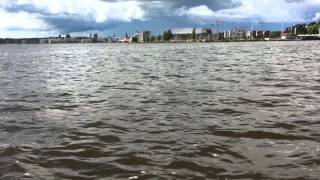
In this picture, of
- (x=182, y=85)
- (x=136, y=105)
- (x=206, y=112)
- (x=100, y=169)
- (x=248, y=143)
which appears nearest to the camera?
(x=100, y=169)

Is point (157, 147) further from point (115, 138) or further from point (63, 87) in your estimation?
point (63, 87)

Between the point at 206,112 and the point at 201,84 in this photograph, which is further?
the point at 201,84

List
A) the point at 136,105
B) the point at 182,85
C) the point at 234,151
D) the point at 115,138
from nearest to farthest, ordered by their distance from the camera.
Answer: the point at 234,151 < the point at 115,138 < the point at 136,105 < the point at 182,85

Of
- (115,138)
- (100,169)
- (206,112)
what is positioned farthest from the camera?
(206,112)

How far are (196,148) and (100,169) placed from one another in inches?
114

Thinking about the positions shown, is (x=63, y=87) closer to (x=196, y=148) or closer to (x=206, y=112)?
(x=206, y=112)

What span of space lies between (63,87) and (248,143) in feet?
65.6

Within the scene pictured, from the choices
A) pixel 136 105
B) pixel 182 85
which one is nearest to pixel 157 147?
pixel 136 105

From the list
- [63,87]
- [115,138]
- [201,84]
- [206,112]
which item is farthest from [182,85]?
[115,138]

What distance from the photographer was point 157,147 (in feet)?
42.9

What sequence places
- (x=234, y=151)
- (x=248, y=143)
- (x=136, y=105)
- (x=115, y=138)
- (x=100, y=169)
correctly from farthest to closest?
(x=136, y=105)
(x=115, y=138)
(x=248, y=143)
(x=234, y=151)
(x=100, y=169)

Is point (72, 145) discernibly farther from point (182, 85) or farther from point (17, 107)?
point (182, 85)

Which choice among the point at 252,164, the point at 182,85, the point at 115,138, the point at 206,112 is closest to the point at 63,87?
the point at 182,85

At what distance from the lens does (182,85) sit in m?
29.7
